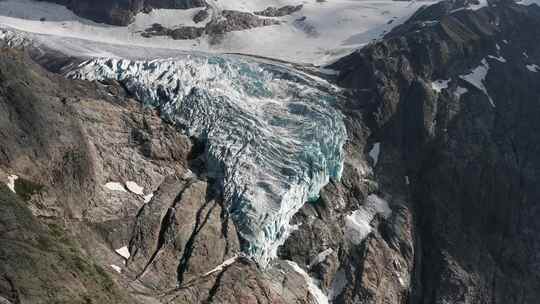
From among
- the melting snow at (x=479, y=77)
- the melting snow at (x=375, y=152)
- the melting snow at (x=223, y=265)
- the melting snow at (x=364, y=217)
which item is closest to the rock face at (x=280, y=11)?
the melting snow at (x=479, y=77)

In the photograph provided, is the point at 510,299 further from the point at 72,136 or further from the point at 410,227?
the point at 72,136

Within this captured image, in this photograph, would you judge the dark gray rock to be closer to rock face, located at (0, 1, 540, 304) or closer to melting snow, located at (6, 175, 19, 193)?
rock face, located at (0, 1, 540, 304)

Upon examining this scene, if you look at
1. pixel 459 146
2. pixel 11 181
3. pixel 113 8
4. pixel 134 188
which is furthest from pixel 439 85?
pixel 113 8

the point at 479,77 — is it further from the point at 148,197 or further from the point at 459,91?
the point at 148,197

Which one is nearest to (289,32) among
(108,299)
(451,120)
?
(451,120)

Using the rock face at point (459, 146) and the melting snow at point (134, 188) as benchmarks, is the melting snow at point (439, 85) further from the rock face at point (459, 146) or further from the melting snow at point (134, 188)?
the melting snow at point (134, 188)
